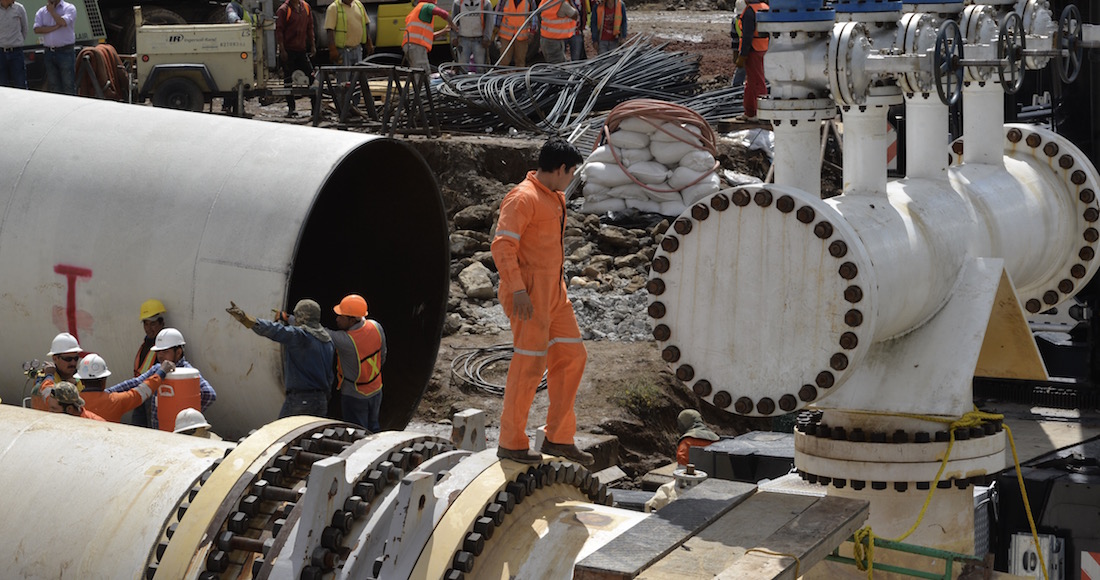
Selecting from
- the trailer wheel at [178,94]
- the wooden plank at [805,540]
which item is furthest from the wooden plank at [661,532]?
the trailer wheel at [178,94]

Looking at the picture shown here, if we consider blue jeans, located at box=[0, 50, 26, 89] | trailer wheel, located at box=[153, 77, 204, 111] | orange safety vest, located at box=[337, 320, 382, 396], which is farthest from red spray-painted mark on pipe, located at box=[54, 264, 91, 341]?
trailer wheel, located at box=[153, 77, 204, 111]

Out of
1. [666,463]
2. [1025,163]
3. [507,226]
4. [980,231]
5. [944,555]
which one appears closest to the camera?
[944,555]

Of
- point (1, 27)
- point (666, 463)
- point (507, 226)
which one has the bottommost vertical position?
point (666, 463)

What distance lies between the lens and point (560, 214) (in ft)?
19.5

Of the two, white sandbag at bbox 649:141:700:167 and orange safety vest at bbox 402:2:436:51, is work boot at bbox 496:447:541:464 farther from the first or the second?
orange safety vest at bbox 402:2:436:51

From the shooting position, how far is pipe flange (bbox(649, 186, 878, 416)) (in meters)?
4.22

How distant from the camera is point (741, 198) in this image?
4.32 metres

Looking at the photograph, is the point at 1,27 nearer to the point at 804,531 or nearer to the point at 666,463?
the point at 666,463

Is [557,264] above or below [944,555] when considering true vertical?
above

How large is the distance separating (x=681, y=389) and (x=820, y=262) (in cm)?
882

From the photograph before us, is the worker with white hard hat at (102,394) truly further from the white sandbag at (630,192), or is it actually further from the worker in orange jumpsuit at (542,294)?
the white sandbag at (630,192)

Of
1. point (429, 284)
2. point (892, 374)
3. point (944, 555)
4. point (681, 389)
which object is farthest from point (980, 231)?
point (681, 389)

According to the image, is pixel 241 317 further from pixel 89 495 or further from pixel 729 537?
pixel 729 537

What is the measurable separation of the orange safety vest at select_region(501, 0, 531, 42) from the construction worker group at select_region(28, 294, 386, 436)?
12.3 m
